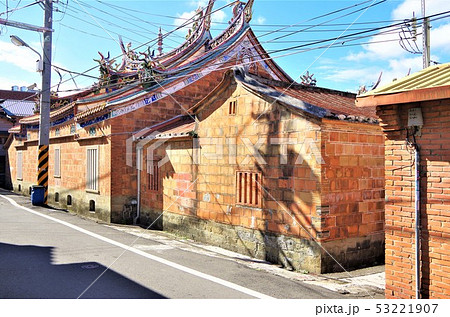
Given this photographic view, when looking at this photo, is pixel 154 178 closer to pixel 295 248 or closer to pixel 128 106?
pixel 128 106

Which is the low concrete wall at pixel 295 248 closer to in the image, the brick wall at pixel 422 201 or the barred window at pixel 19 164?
the brick wall at pixel 422 201

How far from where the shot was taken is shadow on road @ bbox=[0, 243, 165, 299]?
20.3 feet

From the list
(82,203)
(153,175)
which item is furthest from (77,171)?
(153,175)

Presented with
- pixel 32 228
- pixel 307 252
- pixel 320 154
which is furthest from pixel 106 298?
pixel 32 228

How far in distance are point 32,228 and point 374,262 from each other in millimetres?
9736

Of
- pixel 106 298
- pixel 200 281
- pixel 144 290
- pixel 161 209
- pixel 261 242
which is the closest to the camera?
pixel 106 298

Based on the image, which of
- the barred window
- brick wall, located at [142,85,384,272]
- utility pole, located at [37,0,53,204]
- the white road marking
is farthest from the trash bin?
the barred window

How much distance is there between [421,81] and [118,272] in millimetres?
6095

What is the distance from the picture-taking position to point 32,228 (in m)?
12.1

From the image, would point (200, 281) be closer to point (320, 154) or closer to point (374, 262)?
point (320, 154)

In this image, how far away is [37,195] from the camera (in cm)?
1761

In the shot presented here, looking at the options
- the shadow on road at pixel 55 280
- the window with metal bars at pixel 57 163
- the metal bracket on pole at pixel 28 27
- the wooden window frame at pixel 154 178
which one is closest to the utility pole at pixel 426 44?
the wooden window frame at pixel 154 178

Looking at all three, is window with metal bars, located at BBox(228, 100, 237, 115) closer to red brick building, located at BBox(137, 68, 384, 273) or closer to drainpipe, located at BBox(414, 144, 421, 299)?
red brick building, located at BBox(137, 68, 384, 273)

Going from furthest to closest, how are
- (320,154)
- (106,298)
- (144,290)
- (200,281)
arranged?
1. (320,154)
2. (200,281)
3. (144,290)
4. (106,298)
